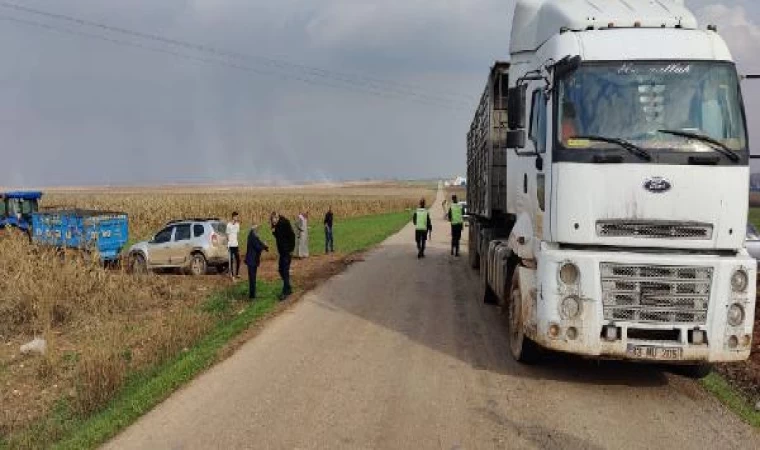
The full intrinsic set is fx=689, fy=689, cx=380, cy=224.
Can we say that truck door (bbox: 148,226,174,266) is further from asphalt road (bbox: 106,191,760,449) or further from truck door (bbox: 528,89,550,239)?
truck door (bbox: 528,89,550,239)

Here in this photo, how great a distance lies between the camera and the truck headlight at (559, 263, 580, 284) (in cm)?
727

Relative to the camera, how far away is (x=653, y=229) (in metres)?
7.15

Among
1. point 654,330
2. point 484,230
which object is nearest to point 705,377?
point 654,330

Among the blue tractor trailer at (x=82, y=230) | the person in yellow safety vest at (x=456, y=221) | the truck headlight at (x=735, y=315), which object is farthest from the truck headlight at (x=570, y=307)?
the person in yellow safety vest at (x=456, y=221)

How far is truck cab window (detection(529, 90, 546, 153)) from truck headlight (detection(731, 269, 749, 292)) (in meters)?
2.35

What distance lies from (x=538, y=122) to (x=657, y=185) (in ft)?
5.20

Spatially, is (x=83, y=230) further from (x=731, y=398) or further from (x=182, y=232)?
(x=731, y=398)

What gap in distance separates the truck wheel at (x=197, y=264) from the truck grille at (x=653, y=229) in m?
14.3

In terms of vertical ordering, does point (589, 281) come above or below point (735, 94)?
below

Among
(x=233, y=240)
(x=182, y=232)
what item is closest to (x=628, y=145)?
(x=233, y=240)

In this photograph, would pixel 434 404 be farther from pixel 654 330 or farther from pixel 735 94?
pixel 735 94

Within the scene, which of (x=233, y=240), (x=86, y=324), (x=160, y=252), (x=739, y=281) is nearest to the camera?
(x=739, y=281)

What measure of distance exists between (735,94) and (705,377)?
349cm

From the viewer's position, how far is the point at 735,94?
23.8 feet
